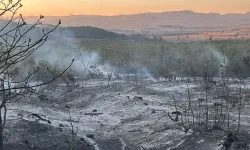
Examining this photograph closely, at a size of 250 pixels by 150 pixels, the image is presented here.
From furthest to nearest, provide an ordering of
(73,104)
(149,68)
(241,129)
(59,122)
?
(149,68), (73,104), (59,122), (241,129)

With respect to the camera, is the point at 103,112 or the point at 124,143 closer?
the point at 124,143

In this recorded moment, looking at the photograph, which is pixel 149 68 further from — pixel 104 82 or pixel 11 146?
pixel 11 146

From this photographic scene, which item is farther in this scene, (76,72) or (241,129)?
(76,72)

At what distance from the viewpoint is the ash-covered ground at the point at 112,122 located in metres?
11.3

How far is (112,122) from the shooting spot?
592 inches

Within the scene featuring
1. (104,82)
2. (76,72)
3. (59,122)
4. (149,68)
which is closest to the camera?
(59,122)

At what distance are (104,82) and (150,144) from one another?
13094 mm

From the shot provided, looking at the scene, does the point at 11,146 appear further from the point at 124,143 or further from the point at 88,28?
the point at 88,28

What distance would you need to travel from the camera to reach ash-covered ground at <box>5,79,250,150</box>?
37.1 feet

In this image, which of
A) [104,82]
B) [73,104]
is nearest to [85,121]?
[73,104]

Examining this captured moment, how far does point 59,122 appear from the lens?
14.2 m

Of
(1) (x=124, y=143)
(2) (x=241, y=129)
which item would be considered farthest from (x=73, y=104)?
(2) (x=241, y=129)

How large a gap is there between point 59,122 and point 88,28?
62531 millimetres

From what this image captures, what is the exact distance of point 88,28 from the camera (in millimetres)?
75812
